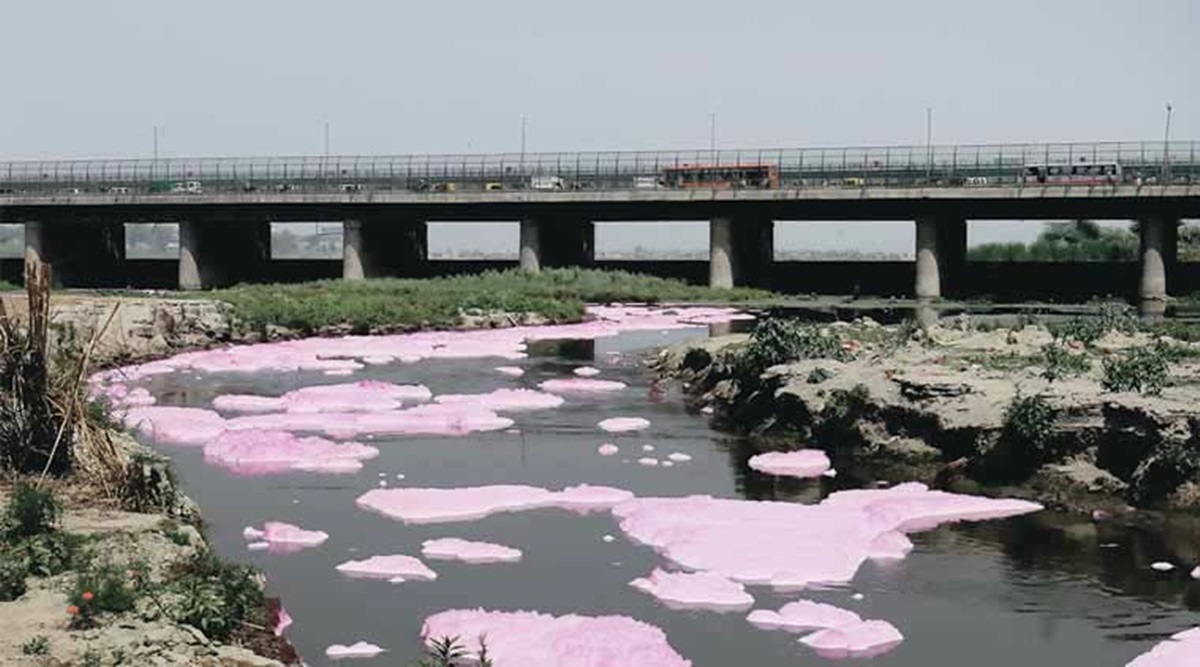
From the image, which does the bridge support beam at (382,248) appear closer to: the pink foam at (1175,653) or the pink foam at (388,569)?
the pink foam at (388,569)

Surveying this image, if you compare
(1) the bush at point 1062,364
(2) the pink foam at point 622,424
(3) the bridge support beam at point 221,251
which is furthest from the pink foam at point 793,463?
(3) the bridge support beam at point 221,251

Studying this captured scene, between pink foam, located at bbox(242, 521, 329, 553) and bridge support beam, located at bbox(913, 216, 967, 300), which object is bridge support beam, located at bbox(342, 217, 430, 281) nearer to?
bridge support beam, located at bbox(913, 216, 967, 300)

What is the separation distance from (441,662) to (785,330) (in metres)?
16.9

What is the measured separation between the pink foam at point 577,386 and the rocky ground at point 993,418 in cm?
301

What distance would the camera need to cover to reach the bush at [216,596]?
1046 cm

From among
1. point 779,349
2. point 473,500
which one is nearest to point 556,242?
point 779,349

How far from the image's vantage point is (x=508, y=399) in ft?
89.3

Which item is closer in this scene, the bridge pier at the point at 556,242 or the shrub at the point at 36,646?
the shrub at the point at 36,646

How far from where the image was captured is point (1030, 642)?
11953 millimetres

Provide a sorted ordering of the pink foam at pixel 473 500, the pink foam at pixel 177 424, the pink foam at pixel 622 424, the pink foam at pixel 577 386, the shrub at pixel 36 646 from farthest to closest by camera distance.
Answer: the pink foam at pixel 577 386
the pink foam at pixel 622 424
the pink foam at pixel 177 424
the pink foam at pixel 473 500
the shrub at pixel 36 646

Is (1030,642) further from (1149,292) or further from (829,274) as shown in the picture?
(829,274)

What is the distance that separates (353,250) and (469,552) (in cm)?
5346

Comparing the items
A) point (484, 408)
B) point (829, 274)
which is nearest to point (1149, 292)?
point (829, 274)

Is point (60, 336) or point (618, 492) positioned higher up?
point (60, 336)
